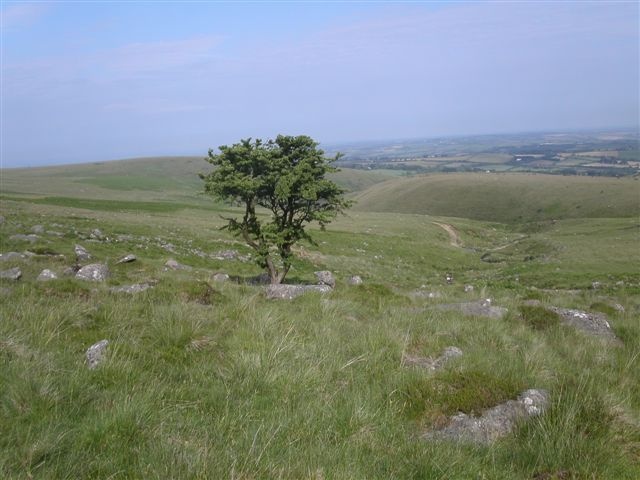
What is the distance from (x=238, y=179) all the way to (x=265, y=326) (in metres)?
14.1

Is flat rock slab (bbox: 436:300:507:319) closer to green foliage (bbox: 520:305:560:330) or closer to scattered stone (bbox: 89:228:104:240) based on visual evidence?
green foliage (bbox: 520:305:560:330)

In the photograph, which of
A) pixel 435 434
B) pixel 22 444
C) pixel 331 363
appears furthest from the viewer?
pixel 331 363

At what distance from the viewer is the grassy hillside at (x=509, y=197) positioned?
343 feet

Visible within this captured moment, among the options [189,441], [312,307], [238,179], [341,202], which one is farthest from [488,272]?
[189,441]

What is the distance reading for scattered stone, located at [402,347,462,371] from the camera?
7.25 metres

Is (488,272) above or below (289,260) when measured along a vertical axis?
below

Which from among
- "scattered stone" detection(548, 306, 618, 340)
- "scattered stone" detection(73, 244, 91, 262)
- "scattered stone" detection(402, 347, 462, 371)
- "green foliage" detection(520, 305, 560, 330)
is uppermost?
"scattered stone" detection(402, 347, 462, 371)

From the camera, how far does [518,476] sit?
4430 millimetres

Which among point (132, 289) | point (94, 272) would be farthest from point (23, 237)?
point (132, 289)

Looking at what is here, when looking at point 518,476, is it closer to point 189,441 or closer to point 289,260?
point 189,441

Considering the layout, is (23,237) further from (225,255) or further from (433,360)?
(433,360)

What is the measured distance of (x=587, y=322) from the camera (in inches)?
494

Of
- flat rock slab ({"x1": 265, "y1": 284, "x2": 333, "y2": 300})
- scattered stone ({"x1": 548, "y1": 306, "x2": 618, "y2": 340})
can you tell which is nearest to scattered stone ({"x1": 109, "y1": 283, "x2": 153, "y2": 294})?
flat rock slab ({"x1": 265, "y1": 284, "x2": 333, "y2": 300})

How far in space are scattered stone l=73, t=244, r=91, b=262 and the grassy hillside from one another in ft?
325
